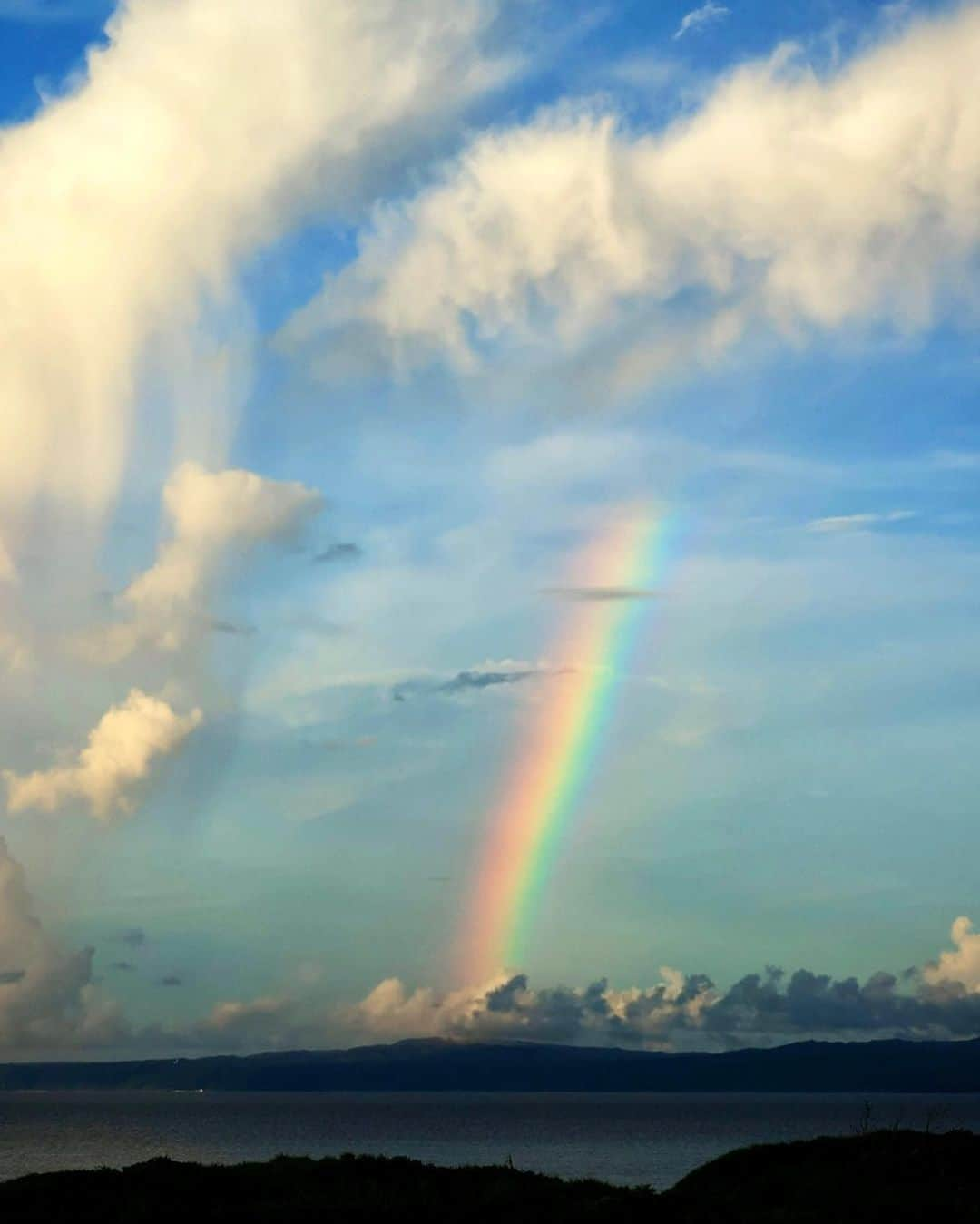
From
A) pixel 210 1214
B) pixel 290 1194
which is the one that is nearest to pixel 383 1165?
pixel 290 1194

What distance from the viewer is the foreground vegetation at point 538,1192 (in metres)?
53.7

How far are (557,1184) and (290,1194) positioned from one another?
11.6m

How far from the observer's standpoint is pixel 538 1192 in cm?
6012

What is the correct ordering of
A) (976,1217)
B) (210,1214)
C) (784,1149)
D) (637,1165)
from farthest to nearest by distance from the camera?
(637,1165) < (784,1149) < (210,1214) < (976,1217)

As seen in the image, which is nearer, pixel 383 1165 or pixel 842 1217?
pixel 842 1217

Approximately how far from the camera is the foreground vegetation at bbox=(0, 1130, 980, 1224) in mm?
53719

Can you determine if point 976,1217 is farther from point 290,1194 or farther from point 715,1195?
point 290,1194

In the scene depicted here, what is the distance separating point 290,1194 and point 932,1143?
26455 mm

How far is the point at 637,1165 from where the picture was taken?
173 meters

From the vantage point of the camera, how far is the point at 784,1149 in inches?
2442

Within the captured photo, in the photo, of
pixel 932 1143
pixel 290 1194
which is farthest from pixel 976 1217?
pixel 290 1194

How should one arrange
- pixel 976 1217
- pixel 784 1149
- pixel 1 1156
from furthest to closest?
pixel 1 1156 → pixel 784 1149 → pixel 976 1217

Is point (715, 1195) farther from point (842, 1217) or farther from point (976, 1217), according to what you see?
point (976, 1217)

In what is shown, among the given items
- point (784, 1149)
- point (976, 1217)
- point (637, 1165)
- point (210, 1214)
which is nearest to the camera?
point (976, 1217)
